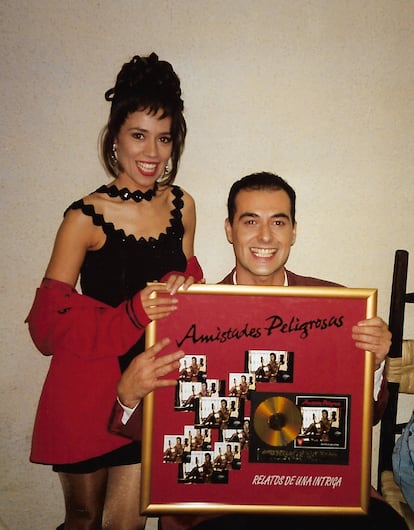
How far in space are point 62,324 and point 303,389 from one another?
612 mm

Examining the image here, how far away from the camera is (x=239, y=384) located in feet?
3.48

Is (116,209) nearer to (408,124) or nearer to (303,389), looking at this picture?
(303,389)

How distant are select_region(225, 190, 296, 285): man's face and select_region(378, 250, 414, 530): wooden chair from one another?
0.43 m

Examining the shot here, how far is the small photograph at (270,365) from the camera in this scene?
41.8 inches

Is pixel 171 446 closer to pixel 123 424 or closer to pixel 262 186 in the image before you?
pixel 123 424

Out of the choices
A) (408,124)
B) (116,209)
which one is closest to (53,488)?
(116,209)

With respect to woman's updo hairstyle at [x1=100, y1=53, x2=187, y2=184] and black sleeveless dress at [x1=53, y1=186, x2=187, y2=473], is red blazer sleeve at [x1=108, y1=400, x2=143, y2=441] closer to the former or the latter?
black sleeveless dress at [x1=53, y1=186, x2=187, y2=473]

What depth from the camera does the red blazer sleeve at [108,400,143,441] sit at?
1.16 m

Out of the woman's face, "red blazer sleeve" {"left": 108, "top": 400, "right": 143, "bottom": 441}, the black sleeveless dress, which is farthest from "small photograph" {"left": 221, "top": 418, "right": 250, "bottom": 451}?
the woman's face

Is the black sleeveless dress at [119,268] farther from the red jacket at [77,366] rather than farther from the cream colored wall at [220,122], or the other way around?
the cream colored wall at [220,122]

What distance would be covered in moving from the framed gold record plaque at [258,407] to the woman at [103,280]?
194 millimetres

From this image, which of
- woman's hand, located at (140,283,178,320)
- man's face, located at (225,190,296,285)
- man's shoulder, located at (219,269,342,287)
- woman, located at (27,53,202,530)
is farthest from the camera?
man's shoulder, located at (219,269,342,287)

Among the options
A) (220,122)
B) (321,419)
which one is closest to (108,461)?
(321,419)

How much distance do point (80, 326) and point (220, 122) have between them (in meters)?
0.86
